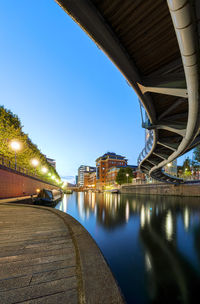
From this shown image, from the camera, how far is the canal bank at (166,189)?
114 feet

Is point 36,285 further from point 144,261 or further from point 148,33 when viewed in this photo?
point 148,33

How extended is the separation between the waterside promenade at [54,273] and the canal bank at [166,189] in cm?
3844

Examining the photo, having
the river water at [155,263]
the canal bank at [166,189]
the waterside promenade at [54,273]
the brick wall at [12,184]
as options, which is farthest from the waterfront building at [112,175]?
the waterside promenade at [54,273]

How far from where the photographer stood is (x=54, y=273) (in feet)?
7.46

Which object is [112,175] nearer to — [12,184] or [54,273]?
[12,184]

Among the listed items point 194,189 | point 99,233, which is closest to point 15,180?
point 99,233

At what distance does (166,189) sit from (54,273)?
152 feet

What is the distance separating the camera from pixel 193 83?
16.3 feet

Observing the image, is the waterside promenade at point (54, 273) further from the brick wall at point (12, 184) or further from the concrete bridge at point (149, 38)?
the brick wall at point (12, 184)

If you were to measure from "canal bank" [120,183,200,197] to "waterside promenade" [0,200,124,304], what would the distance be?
38436 millimetres

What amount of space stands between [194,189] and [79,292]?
4017 cm

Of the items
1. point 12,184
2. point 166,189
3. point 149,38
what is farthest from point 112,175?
point 149,38

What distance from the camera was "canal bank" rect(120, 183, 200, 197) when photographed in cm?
3468

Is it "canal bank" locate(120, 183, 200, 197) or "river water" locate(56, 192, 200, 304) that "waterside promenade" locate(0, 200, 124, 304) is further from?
"canal bank" locate(120, 183, 200, 197)
